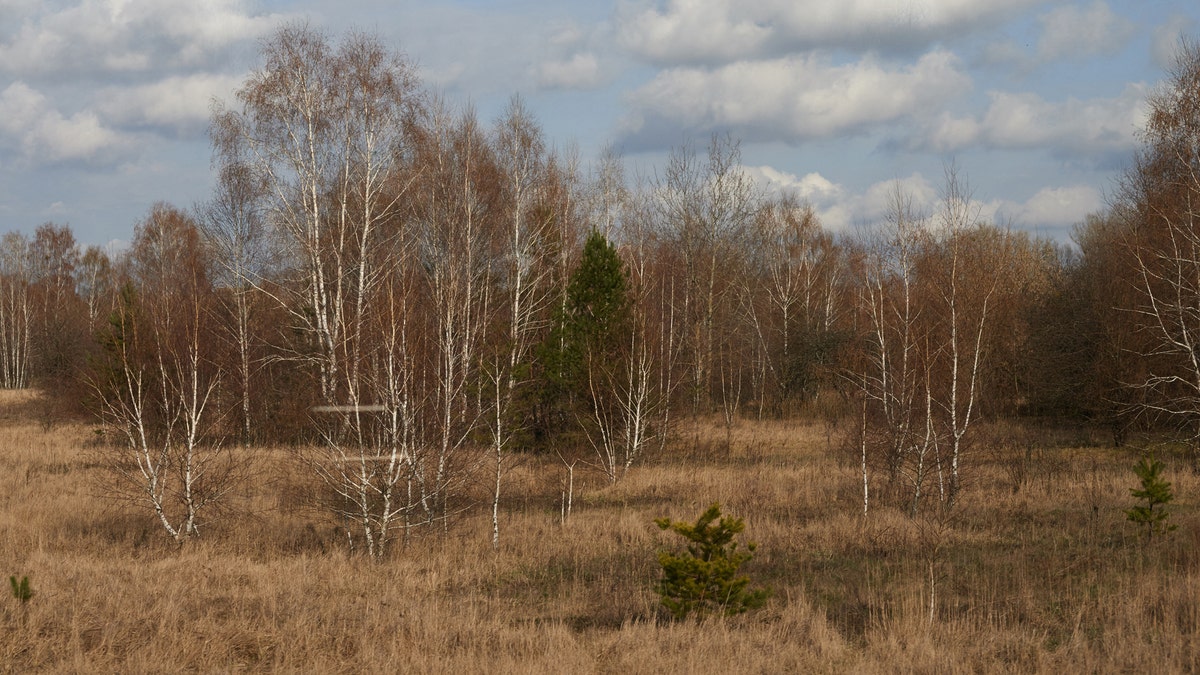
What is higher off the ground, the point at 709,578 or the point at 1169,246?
→ the point at 1169,246

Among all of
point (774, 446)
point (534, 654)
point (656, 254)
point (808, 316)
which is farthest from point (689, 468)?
point (656, 254)

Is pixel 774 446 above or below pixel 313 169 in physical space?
below

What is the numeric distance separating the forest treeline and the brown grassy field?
934 mm

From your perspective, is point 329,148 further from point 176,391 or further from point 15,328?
point 15,328

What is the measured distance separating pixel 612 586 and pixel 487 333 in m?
8.38

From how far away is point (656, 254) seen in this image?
38812 millimetres

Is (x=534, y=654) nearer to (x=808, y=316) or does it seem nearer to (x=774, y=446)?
(x=774, y=446)

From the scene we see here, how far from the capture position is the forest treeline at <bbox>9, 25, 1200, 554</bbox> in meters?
12.0

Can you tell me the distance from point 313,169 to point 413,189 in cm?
215

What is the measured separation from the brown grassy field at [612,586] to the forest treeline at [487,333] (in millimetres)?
934

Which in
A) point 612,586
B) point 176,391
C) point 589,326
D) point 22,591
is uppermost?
point 589,326

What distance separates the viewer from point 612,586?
32.3ft

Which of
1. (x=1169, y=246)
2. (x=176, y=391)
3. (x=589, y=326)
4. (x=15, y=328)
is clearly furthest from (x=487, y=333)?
(x=15, y=328)

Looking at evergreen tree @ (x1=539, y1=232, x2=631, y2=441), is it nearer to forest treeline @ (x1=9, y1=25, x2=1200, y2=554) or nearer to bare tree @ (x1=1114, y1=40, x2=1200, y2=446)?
forest treeline @ (x1=9, y1=25, x2=1200, y2=554)
